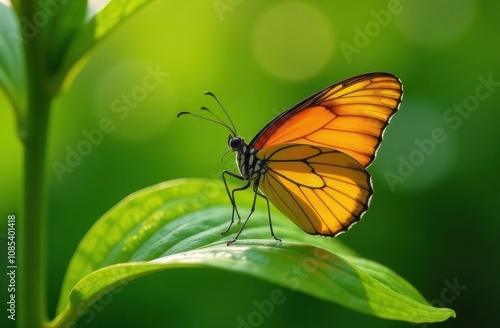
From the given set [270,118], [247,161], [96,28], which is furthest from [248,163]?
[270,118]

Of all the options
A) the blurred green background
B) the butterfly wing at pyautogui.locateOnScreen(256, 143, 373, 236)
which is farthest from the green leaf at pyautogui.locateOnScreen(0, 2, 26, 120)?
the blurred green background

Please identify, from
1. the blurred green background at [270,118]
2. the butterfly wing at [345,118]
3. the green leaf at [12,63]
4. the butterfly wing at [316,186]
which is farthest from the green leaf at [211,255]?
the blurred green background at [270,118]

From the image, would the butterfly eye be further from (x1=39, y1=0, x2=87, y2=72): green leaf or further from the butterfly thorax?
(x1=39, y1=0, x2=87, y2=72): green leaf

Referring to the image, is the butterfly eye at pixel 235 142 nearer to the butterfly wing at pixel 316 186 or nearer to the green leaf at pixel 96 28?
the butterfly wing at pixel 316 186

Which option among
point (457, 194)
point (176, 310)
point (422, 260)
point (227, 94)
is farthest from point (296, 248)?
point (227, 94)

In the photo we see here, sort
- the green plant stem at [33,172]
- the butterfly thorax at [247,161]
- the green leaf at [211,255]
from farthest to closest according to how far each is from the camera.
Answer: the butterfly thorax at [247,161], the green plant stem at [33,172], the green leaf at [211,255]

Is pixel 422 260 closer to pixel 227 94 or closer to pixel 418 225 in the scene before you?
pixel 418 225
